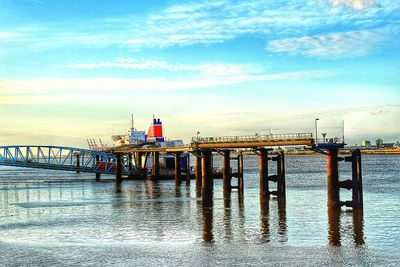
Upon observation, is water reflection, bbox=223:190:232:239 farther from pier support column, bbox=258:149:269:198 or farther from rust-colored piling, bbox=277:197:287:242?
pier support column, bbox=258:149:269:198

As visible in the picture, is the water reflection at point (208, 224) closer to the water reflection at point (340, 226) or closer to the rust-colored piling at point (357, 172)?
the water reflection at point (340, 226)

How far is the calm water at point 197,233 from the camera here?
1293 inches

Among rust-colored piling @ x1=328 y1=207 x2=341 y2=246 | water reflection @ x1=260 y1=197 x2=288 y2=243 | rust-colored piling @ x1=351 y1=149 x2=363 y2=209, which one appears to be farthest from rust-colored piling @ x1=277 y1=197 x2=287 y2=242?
rust-colored piling @ x1=351 y1=149 x2=363 y2=209

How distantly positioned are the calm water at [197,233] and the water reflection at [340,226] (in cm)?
7

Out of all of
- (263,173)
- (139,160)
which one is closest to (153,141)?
(139,160)

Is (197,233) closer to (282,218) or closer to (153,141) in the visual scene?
(282,218)

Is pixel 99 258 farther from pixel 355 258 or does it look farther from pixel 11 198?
pixel 11 198

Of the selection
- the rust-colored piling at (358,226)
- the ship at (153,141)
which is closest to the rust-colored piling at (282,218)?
the rust-colored piling at (358,226)

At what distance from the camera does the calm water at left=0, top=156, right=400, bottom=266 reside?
32844 mm

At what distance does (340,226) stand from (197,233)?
10.5m

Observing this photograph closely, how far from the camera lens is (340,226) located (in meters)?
43.4

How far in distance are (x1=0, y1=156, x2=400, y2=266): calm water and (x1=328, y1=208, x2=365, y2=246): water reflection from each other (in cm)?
7

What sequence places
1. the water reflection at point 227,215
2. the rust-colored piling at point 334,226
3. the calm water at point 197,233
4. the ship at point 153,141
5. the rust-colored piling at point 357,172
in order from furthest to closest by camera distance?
the ship at point 153,141 < the rust-colored piling at point 357,172 < the water reflection at point 227,215 < the rust-colored piling at point 334,226 < the calm water at point 197,233

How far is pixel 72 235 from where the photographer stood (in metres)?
41.2
